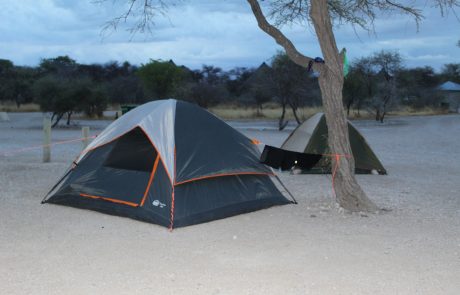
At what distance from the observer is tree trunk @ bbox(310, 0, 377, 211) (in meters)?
8.17

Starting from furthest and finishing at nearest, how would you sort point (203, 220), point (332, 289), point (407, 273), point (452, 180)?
1. point (452, 180)
2. point (203, 220)
3. point (407, 273)
4. point (332, 289)

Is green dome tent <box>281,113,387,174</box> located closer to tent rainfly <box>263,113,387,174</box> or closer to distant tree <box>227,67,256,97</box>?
tent rainfly <box>263,113,387,174</box>

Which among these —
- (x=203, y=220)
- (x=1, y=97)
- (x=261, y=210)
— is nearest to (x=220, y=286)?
(x=203, y=220)

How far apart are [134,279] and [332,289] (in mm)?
1878

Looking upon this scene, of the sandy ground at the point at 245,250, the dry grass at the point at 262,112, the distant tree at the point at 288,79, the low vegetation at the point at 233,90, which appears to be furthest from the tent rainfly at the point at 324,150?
the dry grass at the point at 262,112

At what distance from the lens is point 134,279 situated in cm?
519

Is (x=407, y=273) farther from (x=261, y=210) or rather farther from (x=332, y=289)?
(x=261, y=210)

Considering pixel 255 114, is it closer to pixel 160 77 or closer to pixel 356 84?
pixel 356 84

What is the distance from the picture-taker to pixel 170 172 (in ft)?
24.8

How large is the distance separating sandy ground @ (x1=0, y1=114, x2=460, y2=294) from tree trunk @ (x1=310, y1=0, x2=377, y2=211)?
29cm

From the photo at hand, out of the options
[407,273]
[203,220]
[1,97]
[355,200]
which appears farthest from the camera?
[1,97]

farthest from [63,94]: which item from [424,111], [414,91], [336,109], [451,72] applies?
[451,72]

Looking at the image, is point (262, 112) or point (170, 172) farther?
point (262, 112)

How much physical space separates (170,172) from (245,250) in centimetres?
188
